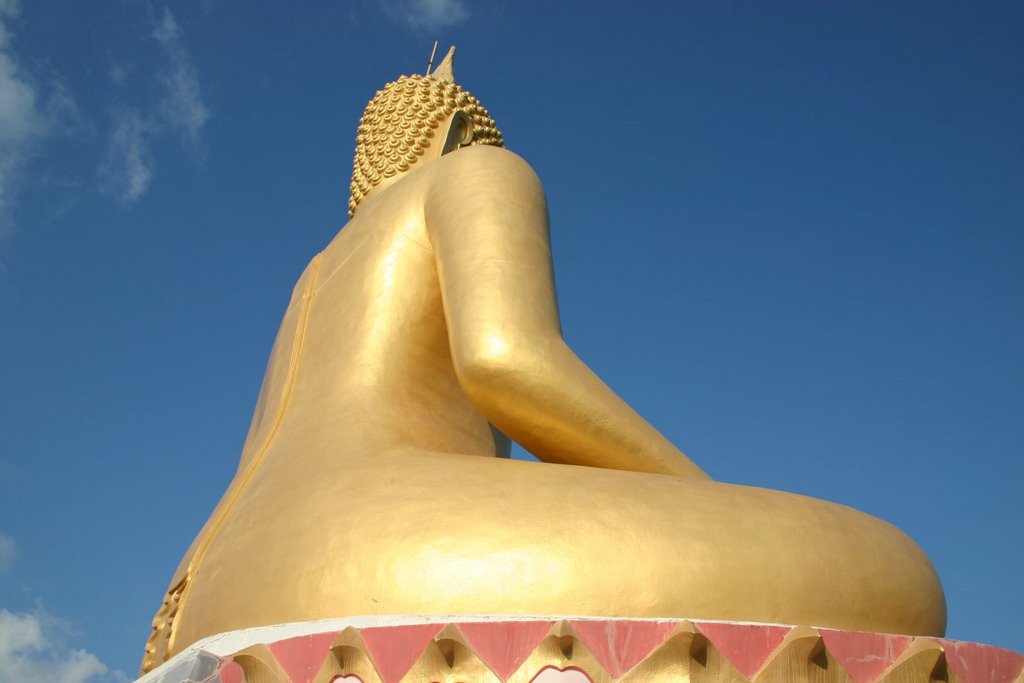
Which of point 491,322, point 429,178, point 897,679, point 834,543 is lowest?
point 897,679

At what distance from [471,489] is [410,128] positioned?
112 inches

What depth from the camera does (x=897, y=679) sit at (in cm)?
314

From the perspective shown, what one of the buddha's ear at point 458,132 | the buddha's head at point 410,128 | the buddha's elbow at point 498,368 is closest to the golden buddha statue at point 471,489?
the buddha's elbow at point 498,368

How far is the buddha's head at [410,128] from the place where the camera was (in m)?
5.88

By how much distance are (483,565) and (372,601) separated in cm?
33

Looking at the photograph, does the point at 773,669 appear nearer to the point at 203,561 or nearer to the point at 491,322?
the point at 491,322

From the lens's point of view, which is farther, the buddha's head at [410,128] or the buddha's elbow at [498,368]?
the buddha's head at [410,128]

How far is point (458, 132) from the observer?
6.08 meters

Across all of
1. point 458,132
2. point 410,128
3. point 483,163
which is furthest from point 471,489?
point 458,132

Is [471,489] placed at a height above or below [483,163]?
below

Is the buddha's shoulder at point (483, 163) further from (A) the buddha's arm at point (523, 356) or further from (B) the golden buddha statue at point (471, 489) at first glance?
(A) the buddha's arm at point (523, 356)

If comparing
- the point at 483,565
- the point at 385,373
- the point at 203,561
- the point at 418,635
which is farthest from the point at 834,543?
the point at 203,561

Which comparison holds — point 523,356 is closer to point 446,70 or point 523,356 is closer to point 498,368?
point 498,368

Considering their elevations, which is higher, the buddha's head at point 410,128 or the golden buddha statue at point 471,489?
the buddha's head at point 410,128
